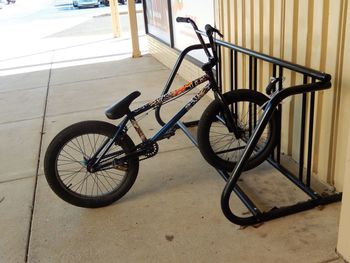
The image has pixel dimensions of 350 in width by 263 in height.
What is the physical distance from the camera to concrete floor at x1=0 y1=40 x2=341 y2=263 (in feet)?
7.55

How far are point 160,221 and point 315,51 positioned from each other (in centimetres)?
141

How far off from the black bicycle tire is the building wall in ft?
3.93

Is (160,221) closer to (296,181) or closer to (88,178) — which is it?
(88,178)

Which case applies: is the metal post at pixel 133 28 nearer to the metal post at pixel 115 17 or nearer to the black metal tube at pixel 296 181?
the metal post at pixel 115 17

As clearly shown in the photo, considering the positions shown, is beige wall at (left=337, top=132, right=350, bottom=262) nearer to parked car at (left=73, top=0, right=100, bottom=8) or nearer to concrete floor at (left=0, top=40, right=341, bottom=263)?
concrete floor at (left=0, top=40, right=341, bottom=263)

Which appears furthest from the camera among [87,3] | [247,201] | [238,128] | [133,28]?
[87,3]

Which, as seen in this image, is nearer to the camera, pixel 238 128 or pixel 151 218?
pixel 151 218

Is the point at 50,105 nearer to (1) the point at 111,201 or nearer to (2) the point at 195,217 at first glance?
(1) the point at 111,201

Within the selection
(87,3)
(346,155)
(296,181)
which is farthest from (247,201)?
(87,3)

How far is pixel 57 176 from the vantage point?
8.80 feet

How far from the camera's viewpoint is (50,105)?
529 cm

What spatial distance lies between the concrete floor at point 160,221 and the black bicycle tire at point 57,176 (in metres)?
0.07

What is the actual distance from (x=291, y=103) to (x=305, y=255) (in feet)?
3.95

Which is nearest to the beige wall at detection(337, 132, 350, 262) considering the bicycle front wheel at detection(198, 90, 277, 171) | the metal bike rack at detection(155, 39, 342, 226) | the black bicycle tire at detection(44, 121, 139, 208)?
the metal bike rack at detection(155, 39, 342, 226)
